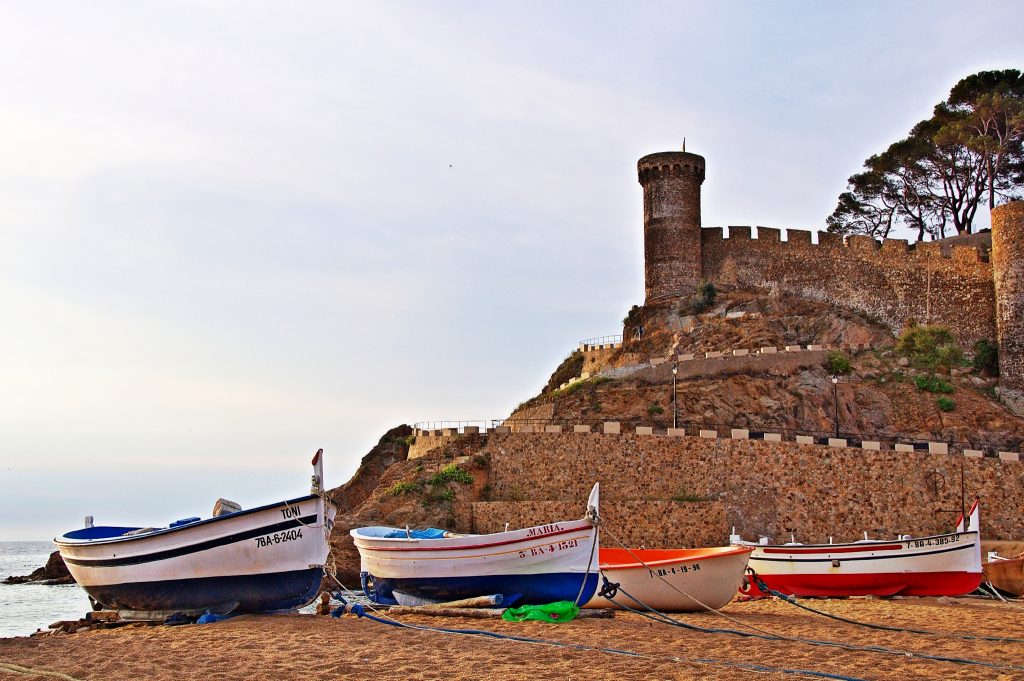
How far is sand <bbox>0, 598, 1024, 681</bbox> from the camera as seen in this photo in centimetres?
930

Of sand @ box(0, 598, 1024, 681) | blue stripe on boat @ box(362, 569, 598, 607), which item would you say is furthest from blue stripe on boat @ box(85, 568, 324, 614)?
blue stripe on boat @ box(362, 569, 598, 607)

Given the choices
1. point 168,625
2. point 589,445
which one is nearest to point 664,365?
point 589,445

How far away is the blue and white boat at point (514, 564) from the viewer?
46.9 ft

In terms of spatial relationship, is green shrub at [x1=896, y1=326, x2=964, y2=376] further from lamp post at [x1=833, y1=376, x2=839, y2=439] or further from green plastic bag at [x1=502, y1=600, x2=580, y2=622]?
green plastic bag at [x1=502, y1=600, x2=580, y2=622]

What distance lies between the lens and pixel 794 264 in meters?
39.5

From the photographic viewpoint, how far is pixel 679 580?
15.3 meters

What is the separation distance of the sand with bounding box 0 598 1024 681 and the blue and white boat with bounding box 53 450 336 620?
1.33 ft

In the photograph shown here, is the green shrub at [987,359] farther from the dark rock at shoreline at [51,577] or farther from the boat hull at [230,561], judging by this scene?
the dark rock at shoreline at [51,577]

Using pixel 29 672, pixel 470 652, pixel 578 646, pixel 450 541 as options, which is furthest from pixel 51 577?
pixel 578 646

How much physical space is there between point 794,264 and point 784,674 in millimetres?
31852

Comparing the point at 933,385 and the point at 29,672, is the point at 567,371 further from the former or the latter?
the point at 29,672

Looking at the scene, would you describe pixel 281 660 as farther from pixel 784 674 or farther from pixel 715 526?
pixel 715 526

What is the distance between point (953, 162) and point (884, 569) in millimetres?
28060

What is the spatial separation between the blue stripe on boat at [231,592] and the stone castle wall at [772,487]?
11179 mm
